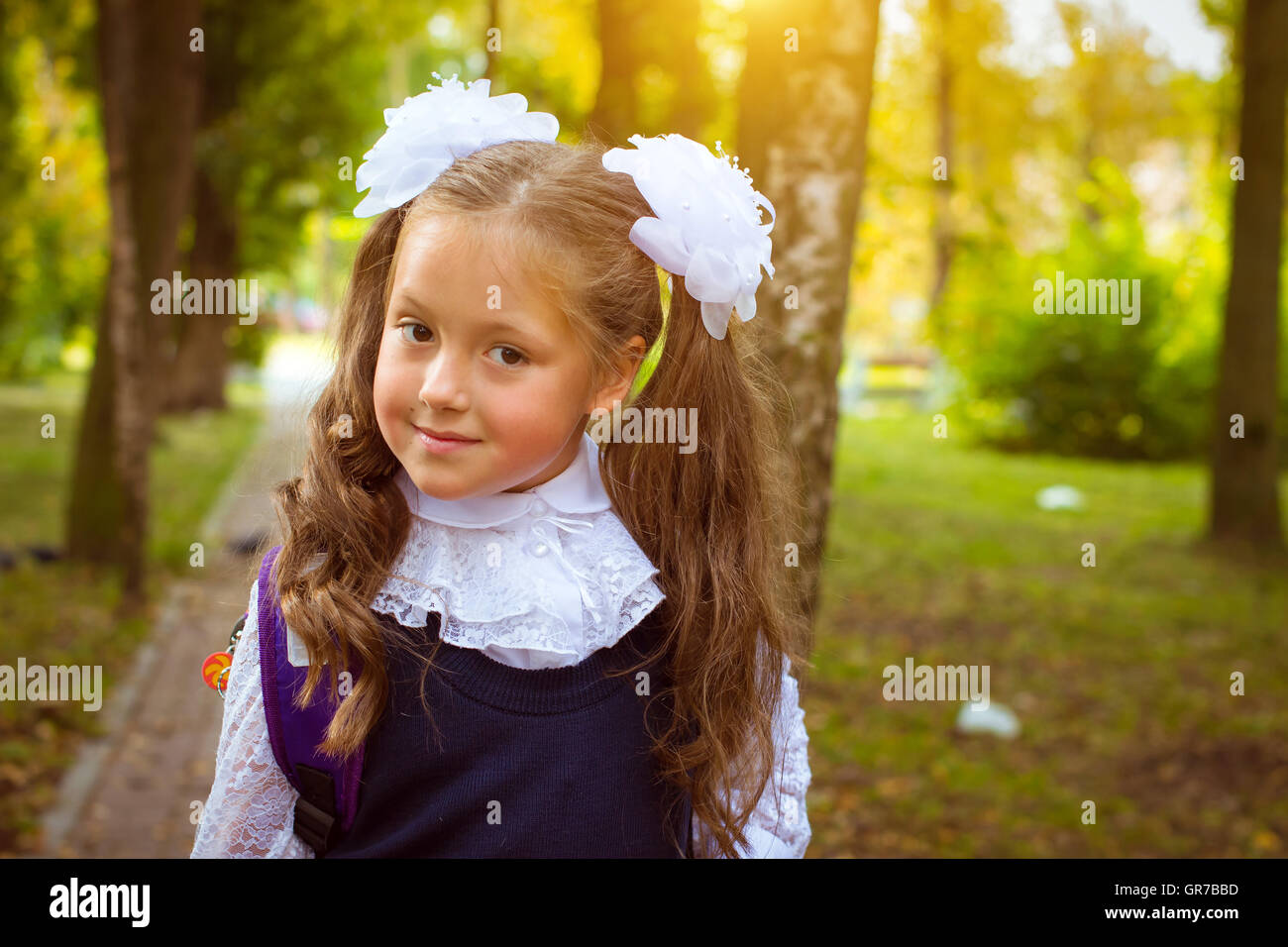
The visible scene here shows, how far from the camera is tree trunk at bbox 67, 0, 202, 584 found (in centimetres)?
687

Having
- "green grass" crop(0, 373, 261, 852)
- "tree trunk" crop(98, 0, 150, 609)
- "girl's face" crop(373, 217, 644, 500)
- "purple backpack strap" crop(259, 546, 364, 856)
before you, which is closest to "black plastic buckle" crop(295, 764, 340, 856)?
"purple backpack strap" crop(259, 546, 364, 856)

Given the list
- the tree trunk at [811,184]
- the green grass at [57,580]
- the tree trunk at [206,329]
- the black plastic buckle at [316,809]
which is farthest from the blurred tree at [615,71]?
the tree trunk at [206,329]

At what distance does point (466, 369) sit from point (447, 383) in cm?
3

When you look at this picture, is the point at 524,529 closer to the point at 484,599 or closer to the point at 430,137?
the point at 484,599

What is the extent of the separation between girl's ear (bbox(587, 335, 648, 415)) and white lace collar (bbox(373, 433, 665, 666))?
0.12m

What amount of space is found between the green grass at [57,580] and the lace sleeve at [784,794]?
3.26m

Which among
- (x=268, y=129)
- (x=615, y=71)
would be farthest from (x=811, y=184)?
(x=268, y=129)

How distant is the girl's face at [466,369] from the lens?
1.51 meters

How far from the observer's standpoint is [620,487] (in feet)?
5.82

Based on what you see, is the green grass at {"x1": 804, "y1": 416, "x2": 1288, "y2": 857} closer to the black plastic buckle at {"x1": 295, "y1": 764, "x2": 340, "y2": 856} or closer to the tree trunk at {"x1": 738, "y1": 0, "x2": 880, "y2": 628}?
the tree trunk at {"x1": 738, "y1": 0, "x2": 880, "y2": 628}

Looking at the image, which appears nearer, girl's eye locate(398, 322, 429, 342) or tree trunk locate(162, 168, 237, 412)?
girl's eye locate(398, 322, 429, 342)
